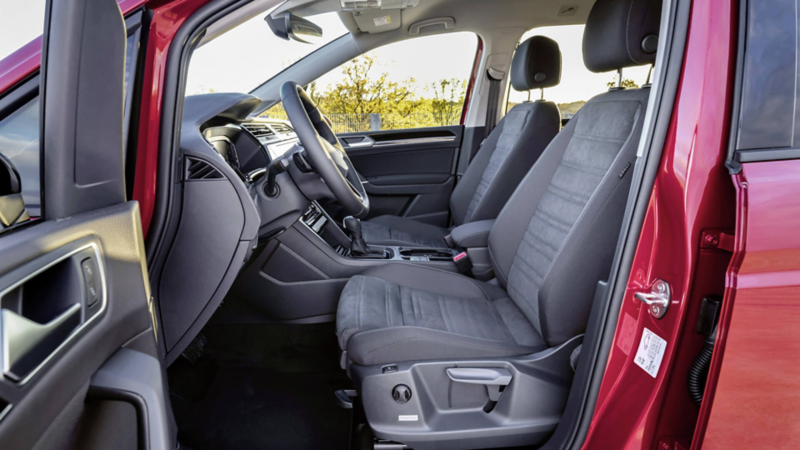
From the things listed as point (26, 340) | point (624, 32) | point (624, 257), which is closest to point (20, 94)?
point (26, 340)

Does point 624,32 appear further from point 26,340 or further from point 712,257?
point 26,340

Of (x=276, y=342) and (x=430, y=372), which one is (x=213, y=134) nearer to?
(x=276, y=342)

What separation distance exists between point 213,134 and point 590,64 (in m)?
1.23

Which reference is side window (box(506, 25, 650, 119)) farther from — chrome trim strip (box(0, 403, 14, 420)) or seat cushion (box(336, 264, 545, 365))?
chrome trim strip (box(0, 403, 14, 420))

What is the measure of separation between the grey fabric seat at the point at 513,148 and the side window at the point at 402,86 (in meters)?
0.69

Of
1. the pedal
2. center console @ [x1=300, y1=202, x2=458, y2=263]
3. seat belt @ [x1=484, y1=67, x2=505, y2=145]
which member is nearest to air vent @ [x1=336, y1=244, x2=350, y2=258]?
center console @ [x1=300, y1=202, x2=458, y2=263]

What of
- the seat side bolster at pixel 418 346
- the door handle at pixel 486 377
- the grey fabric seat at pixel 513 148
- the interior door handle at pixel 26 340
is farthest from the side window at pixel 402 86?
the interior door handle at pixel 26 340

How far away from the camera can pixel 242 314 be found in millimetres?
2119

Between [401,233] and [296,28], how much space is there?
148 cm

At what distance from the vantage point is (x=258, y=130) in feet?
7.47

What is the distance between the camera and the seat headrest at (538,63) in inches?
98.3

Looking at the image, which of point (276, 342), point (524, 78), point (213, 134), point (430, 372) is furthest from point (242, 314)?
point (524, 78)

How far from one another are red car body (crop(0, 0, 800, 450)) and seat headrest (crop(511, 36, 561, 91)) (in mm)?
1614

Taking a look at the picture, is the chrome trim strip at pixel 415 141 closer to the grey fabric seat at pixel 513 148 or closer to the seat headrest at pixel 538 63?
the grey fabric seat at pixel 513 148
